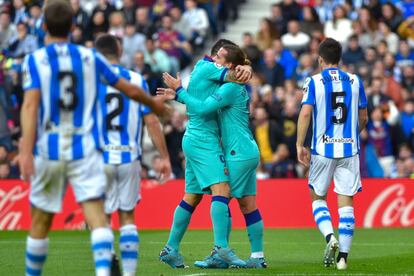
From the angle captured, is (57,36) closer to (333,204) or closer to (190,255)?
(190,255)

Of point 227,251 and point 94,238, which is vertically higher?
point 94,238

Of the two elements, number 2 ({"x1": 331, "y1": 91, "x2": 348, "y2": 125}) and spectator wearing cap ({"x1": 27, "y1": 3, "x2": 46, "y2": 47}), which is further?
spectator wearing cap ({"x1": 27, "y1": 3, "x2": 46, "y2": 47})

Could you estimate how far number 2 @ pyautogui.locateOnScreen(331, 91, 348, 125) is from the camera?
12664 mm

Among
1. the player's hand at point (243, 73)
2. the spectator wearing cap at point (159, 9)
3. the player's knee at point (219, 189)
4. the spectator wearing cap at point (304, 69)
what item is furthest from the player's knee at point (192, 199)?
the spectator wearing cap at point (159, 9)

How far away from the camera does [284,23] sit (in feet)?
88.4

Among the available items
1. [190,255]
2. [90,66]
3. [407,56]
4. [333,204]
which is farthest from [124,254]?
[407,56]

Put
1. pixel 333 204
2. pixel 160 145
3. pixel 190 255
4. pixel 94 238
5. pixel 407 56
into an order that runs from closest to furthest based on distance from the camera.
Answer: pixel 94 238
pixel 160 145
pixel 190 255
pixel 333 204
pixel 407 56

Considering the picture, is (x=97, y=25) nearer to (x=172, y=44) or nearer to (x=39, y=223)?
(x=172, y=44)

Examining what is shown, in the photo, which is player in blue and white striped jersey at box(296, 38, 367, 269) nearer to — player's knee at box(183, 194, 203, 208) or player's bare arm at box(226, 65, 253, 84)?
player's bare arm at box(226, 65, 253, 84)

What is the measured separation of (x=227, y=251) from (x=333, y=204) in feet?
27.7

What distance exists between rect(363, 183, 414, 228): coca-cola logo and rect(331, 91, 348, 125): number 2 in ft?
26.5

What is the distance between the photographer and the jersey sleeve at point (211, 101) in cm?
1223

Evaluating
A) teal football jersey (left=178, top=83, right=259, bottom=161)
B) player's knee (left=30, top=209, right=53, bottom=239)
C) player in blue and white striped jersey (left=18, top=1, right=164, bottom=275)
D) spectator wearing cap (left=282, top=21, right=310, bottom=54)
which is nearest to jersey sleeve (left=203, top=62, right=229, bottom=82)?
teal football jersey (left=178, top=83, right=259, bottom=161)

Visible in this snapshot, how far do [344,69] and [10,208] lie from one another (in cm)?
753
